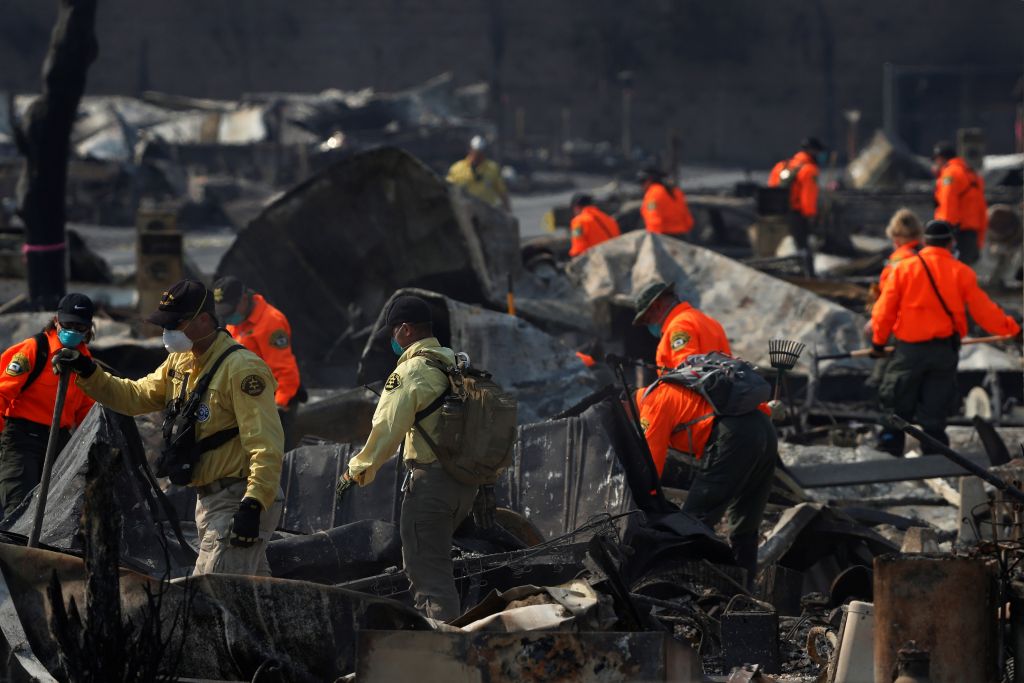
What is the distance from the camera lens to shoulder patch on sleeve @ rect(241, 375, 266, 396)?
18.5ft

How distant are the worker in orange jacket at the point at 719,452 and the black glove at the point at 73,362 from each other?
2682 mm

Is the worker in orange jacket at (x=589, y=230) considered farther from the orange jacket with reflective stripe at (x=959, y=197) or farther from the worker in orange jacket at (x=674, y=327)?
the worker in orange jacket at (x=674, y=327)

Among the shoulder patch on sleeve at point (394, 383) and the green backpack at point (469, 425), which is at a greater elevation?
the shoulder patch on sleeve at point (394, 383)

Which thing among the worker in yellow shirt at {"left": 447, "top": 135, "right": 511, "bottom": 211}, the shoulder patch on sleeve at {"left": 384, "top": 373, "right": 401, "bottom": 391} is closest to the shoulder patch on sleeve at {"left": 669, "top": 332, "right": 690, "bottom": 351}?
the shoulder patch on sleeve at {"left": 384, "top": 373, "right": 401, "bottom": 391}

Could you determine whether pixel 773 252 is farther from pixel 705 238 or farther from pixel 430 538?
pixel 430 538

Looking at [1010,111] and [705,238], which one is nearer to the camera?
[705,238]

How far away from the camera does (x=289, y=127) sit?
101ft

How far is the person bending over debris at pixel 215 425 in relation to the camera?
222 inches

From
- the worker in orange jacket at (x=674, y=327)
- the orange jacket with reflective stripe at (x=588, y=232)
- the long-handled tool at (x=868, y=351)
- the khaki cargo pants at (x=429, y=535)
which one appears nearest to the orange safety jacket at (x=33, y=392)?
the khaki cargo pants at (x=429, y=535)

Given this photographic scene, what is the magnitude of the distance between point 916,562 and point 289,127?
87.9 feet

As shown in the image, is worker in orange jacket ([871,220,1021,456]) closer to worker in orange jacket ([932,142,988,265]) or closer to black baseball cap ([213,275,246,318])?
black baseball cap ([213,275,246,318])

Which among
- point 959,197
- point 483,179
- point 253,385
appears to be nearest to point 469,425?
point 253,385

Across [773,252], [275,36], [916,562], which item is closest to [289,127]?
[275,36]

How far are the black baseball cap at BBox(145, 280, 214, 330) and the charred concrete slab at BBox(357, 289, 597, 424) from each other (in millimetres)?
3644
